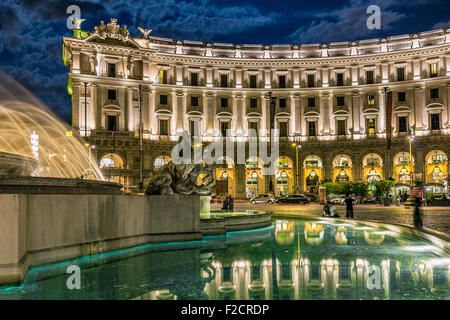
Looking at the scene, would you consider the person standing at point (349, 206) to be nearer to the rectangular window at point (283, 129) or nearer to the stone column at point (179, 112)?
Answer: the rectangular window at point (283, 129)

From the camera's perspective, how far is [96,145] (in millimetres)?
47344

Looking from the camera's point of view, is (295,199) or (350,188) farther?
(350,188)

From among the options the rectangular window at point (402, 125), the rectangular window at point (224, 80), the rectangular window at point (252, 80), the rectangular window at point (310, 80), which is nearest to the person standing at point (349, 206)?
the rectangular window at point (402, 125)

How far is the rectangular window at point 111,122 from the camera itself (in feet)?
162

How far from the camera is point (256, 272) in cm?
807

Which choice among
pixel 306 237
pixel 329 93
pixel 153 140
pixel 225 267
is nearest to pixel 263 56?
pixel 329 93

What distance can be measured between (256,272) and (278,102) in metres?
49.6

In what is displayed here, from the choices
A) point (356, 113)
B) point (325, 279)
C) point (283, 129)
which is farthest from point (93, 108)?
point (325, 279)

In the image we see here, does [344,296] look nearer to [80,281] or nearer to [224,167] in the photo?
[80,281]

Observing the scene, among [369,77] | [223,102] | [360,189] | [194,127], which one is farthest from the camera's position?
[223,102]

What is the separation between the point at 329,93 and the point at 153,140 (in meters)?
23.5

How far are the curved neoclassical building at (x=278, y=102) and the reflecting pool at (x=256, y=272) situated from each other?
1494 inches

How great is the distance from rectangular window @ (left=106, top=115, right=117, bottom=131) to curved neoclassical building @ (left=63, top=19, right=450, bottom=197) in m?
0.11

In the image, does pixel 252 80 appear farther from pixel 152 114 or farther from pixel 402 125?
pixel 402 125
